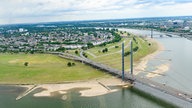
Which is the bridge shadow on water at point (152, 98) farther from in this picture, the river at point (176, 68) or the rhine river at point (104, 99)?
the river at point (176, 68)

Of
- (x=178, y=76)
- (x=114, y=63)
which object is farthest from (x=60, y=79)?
(x=178, y=76)

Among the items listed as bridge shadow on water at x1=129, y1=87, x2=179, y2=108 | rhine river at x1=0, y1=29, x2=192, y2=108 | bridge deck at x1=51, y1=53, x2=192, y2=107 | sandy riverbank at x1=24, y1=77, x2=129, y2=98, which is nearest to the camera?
bridge deck at x1=51, y1=53, x2=192, y2=107

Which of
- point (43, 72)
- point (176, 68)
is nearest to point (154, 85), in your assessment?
point (176, 68)

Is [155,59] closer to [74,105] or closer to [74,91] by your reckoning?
[74,91]

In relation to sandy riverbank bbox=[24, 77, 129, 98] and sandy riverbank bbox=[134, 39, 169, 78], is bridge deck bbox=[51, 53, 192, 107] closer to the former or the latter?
sandy riverbank bbox=[24, 77, 129, 98]

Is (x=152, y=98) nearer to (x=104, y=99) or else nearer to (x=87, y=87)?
(x=104, y=99)

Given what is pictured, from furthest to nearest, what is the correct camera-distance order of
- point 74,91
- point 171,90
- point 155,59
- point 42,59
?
point 42,59
point 155,59
point 74,91
point 171,90

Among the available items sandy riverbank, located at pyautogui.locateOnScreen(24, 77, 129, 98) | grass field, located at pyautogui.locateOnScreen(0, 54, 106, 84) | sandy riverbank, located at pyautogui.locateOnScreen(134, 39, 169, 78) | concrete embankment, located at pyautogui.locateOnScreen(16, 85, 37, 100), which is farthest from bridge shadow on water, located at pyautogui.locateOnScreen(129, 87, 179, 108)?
concrete embankment, located at pyautogui.locateOnScreen(16, 85, 37, 100)
